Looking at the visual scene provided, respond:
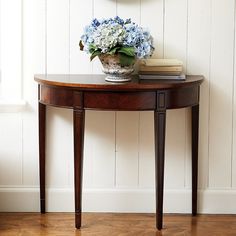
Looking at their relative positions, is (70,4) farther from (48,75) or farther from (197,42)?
(197,42)

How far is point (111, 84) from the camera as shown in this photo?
267cm

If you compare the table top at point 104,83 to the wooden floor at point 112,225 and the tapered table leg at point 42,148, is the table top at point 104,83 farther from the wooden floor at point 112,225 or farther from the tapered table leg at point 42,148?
the wooden floor at point 112,225

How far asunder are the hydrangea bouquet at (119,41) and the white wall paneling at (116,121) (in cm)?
36

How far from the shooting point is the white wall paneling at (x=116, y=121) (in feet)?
10.0

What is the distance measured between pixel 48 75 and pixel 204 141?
0.93 m

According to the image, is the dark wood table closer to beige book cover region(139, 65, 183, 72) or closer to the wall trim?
beige book cover region(139, 65, 183, 72)

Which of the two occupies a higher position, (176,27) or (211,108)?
(176,27)

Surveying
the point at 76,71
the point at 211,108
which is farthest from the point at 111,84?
the point at 211,108

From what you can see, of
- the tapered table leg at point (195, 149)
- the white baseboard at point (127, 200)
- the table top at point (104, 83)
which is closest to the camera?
the table top at point (104, 83)

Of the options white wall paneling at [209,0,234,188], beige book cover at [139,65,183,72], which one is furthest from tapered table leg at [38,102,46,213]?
white wall paneling at [209,0,234,188]

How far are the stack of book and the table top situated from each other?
0.14 feet

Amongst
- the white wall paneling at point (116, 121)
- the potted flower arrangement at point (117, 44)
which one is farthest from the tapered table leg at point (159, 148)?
the white wall paneling at point (116, 121)

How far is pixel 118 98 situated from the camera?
2676 mm

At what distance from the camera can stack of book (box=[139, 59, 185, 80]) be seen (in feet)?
9.23
